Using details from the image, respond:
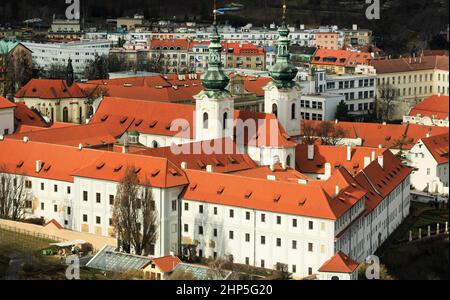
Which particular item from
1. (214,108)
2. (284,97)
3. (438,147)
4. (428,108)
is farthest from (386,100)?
(438,147)

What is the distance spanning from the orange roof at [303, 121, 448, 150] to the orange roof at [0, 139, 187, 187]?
8.63 meters

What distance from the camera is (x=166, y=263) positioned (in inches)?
813

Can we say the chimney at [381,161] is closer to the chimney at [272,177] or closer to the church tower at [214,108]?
the chimney at [272,177]

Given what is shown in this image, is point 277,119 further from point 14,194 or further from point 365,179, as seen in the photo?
point 14,194

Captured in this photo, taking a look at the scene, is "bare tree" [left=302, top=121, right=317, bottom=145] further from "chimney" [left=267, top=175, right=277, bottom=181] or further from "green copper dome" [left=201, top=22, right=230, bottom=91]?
"chimney" [left=267, top=175, right=277, bottom=181]

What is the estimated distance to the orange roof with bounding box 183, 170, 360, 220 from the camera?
2092 cm

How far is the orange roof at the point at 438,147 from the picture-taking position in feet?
72.2

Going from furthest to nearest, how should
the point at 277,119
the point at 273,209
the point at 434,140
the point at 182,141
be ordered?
the point at 182,141
the point at 277,119
the point at 434,140
the point at 273,209

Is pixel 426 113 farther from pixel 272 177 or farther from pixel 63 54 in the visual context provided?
pixel 63 54

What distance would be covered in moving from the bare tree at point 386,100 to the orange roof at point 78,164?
46.1ft

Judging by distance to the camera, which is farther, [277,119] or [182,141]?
[182,141]

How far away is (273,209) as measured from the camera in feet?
69.8
